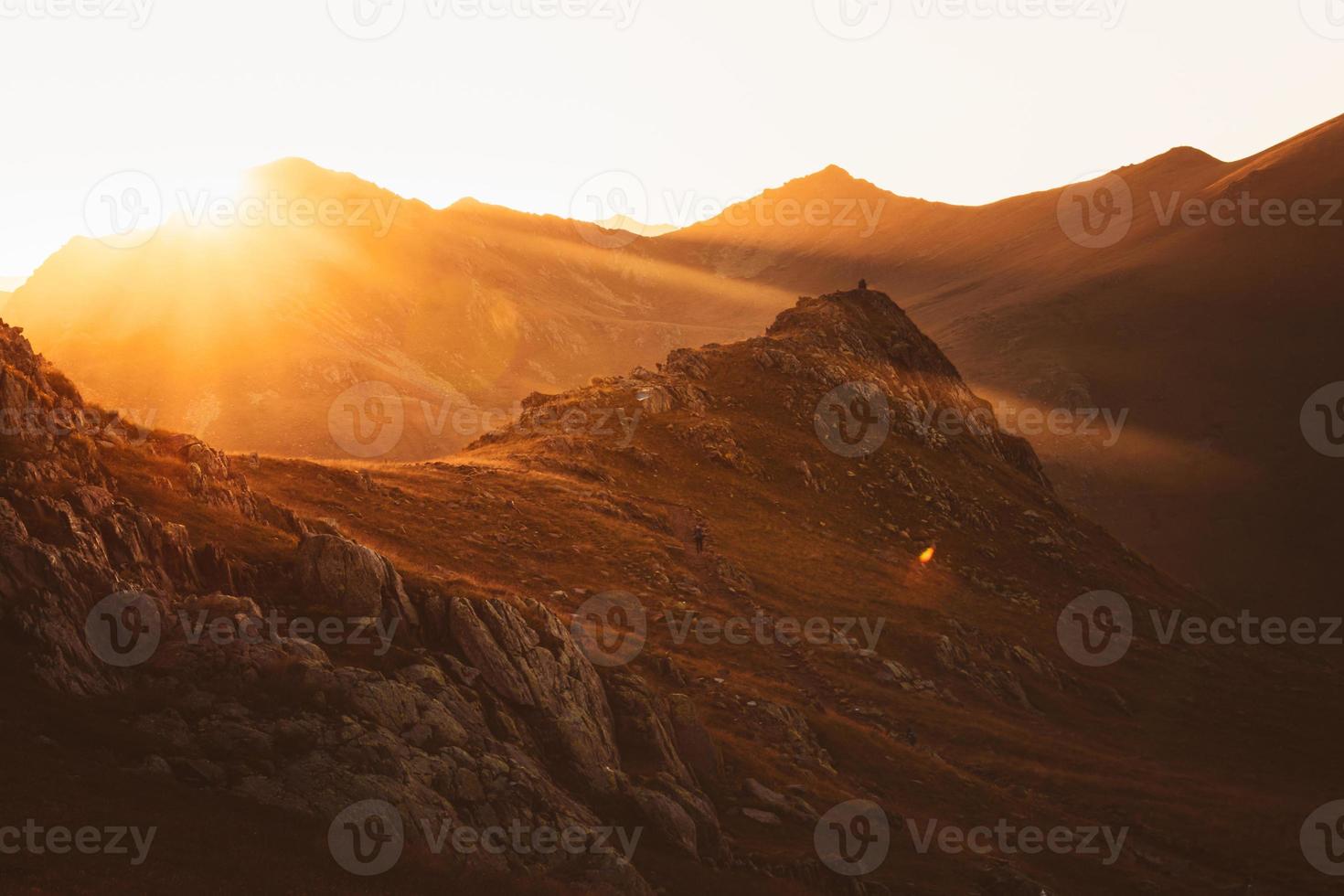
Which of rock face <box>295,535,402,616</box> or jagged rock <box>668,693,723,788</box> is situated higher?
rock face <box>295,535,402,616</box>

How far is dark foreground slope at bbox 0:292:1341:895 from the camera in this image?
21.8 meters

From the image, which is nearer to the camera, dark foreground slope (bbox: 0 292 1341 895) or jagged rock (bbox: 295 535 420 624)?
dark foreground slope (bbox: 0 292 1341 895)

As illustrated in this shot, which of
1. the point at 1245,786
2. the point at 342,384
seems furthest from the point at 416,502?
the point at 342,384

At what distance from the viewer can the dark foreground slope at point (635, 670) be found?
21.8 meters

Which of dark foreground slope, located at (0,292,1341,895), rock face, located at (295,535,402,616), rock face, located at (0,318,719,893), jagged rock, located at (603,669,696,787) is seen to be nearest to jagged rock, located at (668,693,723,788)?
dark foreground slope, located at (0,292,1341,895)

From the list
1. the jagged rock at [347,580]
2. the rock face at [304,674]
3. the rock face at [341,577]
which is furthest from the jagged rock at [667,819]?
the rock face at [341,577]

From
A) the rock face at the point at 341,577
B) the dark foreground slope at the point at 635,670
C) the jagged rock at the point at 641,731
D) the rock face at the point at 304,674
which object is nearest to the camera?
the dark foreground slope at the point at 635,670

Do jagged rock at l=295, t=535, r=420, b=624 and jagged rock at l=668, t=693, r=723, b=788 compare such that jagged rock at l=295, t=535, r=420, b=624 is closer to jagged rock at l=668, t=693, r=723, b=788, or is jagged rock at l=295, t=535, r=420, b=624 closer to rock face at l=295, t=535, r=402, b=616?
rock face at l=295, t=535, r=402, b=616

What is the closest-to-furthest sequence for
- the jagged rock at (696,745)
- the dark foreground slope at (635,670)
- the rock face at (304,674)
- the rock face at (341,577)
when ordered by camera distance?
1. the dark foreground slope at (635,670)
2. the rock face at (304,674)
3. the rock face at (341,577)
4. the jagged rock at (696,745)

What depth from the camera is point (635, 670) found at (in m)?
39.0

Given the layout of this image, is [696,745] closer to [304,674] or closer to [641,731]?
[641,731]

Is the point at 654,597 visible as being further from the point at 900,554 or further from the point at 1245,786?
the point at 1245,786

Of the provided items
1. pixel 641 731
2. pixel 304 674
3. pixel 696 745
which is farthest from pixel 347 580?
pixel 696 745

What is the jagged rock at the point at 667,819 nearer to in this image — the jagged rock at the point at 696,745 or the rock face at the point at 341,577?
the jagged rock at the point at 696,745
